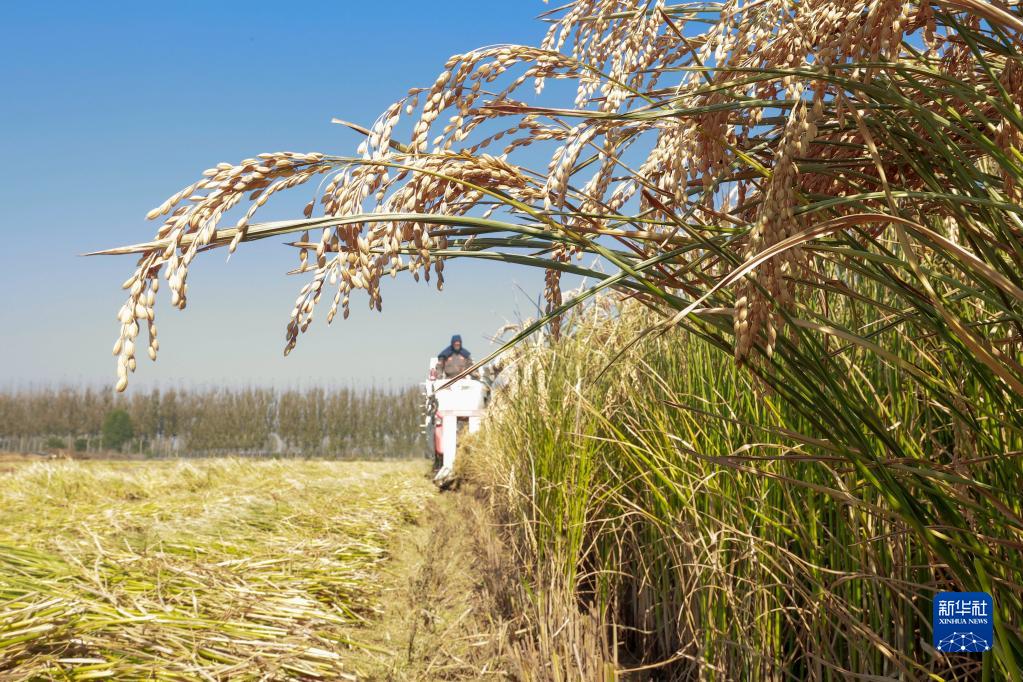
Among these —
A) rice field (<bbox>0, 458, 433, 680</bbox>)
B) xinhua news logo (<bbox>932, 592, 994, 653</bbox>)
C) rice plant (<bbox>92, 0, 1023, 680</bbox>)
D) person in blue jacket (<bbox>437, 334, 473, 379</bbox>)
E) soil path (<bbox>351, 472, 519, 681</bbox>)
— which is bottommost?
soil path (<bbox>351, 472, 519, 681</bbox>)

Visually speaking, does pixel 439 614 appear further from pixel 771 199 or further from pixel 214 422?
pixel 214 422

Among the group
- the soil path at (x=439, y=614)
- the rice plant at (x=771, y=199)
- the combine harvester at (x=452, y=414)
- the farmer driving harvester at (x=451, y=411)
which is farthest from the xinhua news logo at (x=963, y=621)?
the combine harvester at (x=452, y=414)

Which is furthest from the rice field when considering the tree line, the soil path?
the tree line

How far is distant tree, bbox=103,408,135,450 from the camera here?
23438mm

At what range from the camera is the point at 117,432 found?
2344cm

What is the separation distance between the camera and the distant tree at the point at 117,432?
76.9ft

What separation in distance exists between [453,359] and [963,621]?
11.4 meters

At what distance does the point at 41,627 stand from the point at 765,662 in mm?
2453

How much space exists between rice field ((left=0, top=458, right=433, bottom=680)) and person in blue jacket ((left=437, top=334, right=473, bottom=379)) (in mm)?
4909

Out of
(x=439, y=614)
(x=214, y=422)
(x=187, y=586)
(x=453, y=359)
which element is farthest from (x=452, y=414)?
(x=214, y=422)

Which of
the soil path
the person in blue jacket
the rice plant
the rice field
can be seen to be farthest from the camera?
the person in blue jacket

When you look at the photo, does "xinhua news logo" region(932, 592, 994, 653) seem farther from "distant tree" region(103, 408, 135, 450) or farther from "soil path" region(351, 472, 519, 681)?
"distant tree" region(103, 408, 135, 450)

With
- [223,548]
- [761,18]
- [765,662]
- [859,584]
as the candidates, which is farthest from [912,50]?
[223,548]

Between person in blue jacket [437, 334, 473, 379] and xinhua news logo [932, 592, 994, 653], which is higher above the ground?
person in blue jacket [437, 334, 473, 379]
